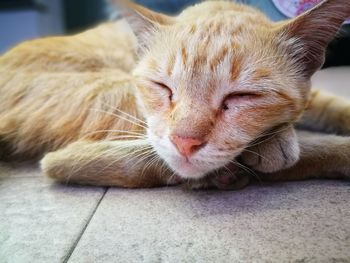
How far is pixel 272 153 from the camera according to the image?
93 cm

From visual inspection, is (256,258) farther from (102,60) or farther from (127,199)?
(102,60)

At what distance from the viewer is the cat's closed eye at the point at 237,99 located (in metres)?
0.87

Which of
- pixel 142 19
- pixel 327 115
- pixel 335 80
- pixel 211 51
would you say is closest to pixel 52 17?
pixel 335 80

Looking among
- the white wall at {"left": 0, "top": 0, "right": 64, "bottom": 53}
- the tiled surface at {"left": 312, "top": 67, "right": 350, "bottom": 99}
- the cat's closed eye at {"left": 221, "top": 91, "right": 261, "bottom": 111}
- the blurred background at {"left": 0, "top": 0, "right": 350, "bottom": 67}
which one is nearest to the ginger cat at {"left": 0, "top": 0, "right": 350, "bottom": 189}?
the cat's closed eye at {"left": 221, "top": 91, "right": 261, "bottom": 111}

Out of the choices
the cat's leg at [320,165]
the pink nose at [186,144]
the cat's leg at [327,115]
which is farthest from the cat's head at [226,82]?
the cat's leg at [327,115]

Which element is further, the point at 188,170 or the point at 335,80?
the point at 335,80

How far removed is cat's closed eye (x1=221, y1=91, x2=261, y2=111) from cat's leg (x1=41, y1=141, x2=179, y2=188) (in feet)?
0.82

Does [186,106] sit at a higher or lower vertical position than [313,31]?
lower

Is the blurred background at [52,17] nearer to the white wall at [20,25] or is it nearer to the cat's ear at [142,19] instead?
the white wall at [20,25]

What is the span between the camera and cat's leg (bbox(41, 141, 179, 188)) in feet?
3.33

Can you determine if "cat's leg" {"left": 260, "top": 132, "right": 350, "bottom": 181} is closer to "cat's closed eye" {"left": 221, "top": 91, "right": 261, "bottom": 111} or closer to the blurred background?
"cat's closed eye" {"left": 221, "top": 91, "right": 261, "bottom": 111}

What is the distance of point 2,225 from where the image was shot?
0.85m

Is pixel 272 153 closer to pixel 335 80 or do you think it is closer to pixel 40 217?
pixel 40 217

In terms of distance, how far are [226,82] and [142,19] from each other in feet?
1.30
